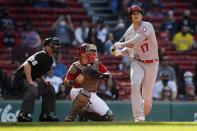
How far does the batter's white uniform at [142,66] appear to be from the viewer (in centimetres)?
1391

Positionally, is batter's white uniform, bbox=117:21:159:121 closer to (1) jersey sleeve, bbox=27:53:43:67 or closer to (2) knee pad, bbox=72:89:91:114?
(2) knee pad, bbox=72:89:91:114

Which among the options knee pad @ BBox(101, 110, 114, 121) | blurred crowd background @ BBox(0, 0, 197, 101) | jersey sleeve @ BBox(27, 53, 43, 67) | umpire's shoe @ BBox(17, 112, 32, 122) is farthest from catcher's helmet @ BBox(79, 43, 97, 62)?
blurred crowd background @ BBox(0, 0, 197, 101)

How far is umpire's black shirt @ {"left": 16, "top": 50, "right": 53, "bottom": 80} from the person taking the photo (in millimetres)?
14008

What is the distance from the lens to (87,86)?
14.5 meters

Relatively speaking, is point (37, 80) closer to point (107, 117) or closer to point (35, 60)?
point (35, 60)

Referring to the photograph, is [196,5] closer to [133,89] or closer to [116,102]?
[116,102]

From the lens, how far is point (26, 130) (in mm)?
11258

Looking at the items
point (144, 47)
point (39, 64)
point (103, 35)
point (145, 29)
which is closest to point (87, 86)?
point (39, 64)

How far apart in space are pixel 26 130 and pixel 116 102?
264 inches

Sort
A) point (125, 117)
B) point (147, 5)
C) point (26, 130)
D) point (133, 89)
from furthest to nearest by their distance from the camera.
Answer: point (147, 5) < point (125, 117) < point (133, 89) < point (26, 130)

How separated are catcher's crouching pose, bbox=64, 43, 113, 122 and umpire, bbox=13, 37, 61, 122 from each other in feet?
1.23

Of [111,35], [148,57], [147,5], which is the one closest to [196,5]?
[147,5]

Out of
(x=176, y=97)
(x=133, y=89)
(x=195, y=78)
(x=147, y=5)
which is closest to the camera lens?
(x=133, y=89)

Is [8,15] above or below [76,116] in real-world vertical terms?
above
